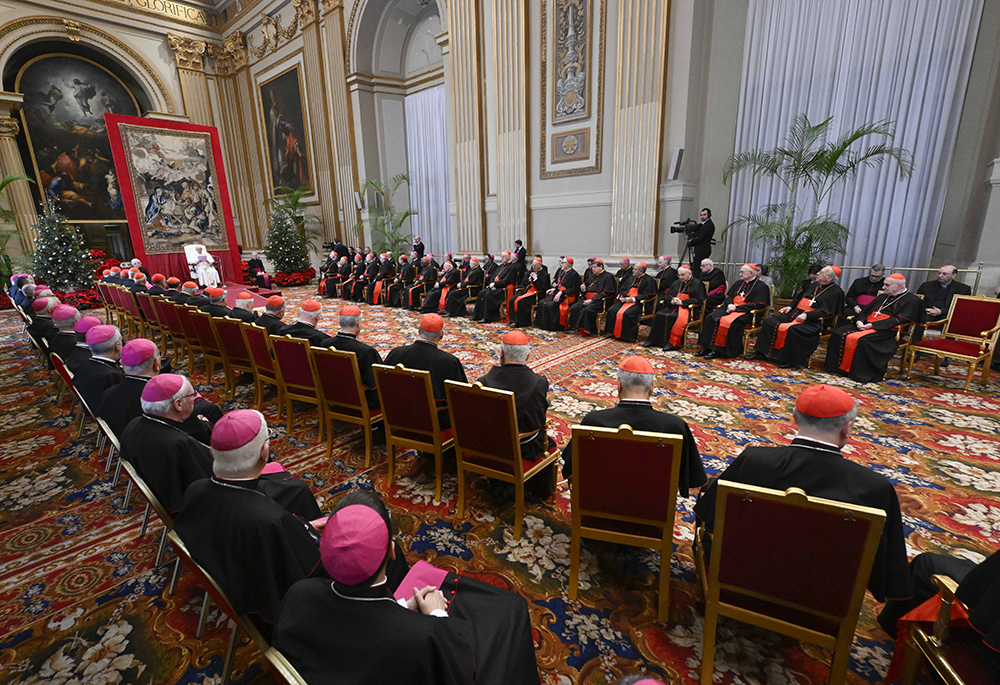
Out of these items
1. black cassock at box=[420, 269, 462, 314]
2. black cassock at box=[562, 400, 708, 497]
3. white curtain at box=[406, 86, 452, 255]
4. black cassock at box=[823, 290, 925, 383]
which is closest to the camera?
black cassock at box=[562, 400, 708, 497]

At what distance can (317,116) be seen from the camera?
49.1ft

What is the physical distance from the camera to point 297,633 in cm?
116

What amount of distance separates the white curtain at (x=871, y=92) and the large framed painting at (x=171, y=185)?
530 inches

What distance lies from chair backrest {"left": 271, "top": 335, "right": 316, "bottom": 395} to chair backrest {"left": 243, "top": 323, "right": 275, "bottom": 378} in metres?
0.31

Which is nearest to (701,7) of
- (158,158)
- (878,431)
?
(878,431)

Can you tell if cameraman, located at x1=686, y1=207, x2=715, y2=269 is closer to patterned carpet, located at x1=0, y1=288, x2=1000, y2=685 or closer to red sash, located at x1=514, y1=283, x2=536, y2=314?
red sash, located at x1=514, y1=283, x2=536, y2=314

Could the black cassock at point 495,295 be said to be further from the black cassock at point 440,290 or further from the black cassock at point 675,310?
the black cassock at point 675,310

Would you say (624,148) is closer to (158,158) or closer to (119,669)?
(119,669)

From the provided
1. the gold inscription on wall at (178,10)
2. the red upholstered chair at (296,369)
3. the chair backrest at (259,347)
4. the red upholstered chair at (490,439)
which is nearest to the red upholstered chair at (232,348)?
the chair backrest at (259,347)

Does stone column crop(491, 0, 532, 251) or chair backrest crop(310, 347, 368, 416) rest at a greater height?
stone column crop(491, 0, 532, 251)

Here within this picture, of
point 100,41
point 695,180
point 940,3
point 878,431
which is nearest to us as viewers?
point 878,431

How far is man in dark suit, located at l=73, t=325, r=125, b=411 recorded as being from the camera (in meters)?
3.27

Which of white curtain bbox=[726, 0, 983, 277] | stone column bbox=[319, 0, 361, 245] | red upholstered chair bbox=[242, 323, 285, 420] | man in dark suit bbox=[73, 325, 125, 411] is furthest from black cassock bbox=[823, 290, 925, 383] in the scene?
stone column bbox=[319, 0, 361, 245]

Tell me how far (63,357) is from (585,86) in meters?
8.91
